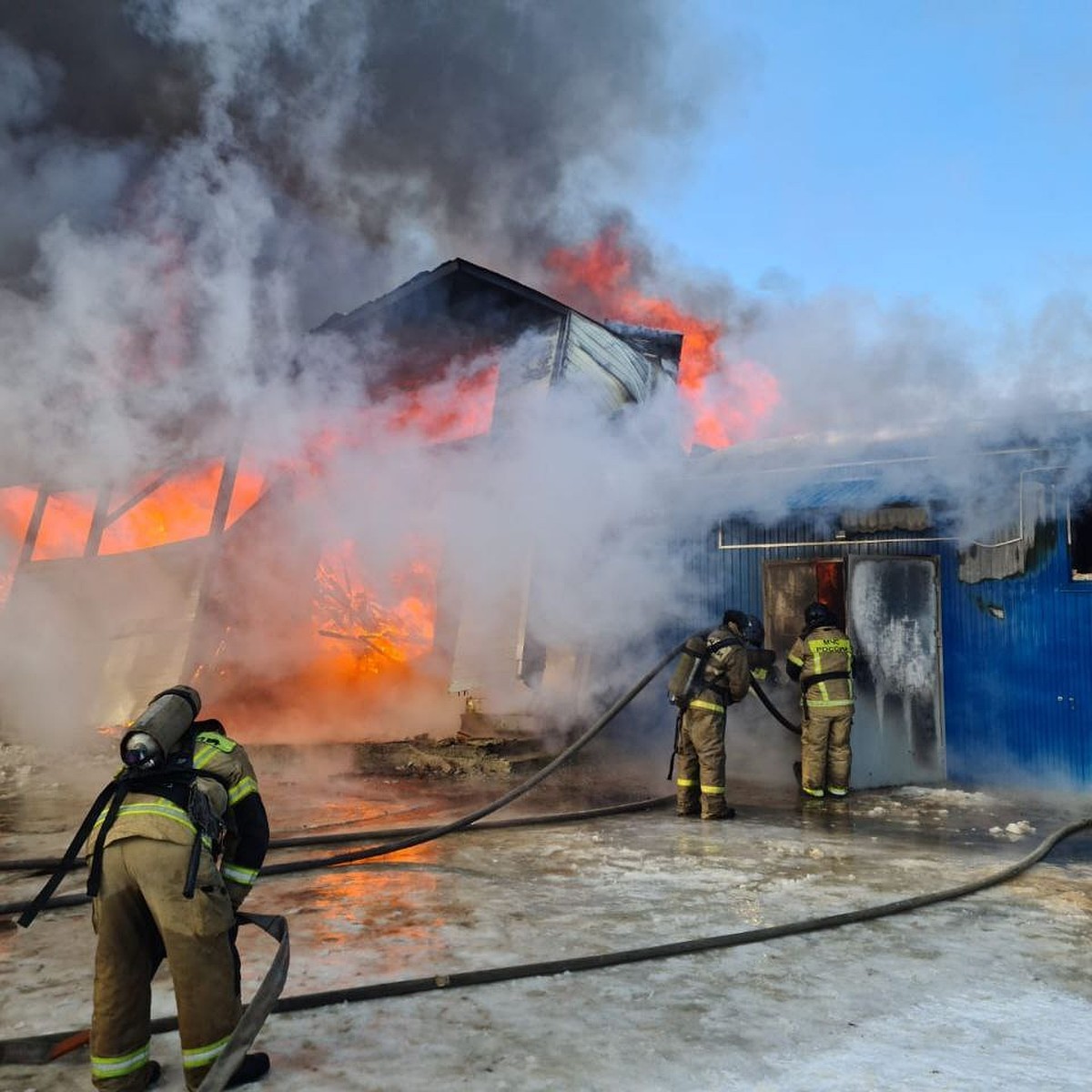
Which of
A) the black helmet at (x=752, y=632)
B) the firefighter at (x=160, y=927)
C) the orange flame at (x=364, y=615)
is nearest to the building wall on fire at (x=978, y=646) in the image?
the black helmet at (x=752, y=632)

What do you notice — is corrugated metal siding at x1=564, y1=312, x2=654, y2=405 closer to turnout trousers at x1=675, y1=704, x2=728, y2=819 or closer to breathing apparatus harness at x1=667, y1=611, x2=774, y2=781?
breathing apparatus harness at x1=667, y1=611, x2=774, y2=781

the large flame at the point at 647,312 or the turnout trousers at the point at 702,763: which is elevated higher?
the large flame at the point at 647,312

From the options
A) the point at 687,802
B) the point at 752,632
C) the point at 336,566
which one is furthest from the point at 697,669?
the point at 336,566

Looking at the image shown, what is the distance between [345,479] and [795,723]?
6.30 m

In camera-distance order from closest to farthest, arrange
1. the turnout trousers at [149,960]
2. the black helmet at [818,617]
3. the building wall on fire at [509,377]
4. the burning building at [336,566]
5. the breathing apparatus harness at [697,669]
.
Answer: the turnout trousers at [149,960]
the breathing apparatus harness at [697,669]
the black helmet at [818,617]
the building wall on fire at [509,377]
the burning building at [336,566]

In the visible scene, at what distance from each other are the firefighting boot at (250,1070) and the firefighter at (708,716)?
15.9ft

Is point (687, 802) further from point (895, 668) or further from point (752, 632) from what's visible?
point (895, 668)

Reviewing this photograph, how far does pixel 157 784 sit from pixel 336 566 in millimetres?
9025

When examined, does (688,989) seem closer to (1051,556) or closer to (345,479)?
(1051,556)

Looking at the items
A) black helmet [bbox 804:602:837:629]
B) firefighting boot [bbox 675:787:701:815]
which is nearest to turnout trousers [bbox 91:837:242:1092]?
firefighting boot [bbox 675:787:701:815]

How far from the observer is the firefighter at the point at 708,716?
696 cm

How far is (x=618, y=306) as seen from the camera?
68.9 ft

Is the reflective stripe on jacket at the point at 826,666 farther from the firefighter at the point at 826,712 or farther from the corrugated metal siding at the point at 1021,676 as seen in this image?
the corrugated metal siding at the point at 1021,676

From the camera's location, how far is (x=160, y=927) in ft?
8.23
